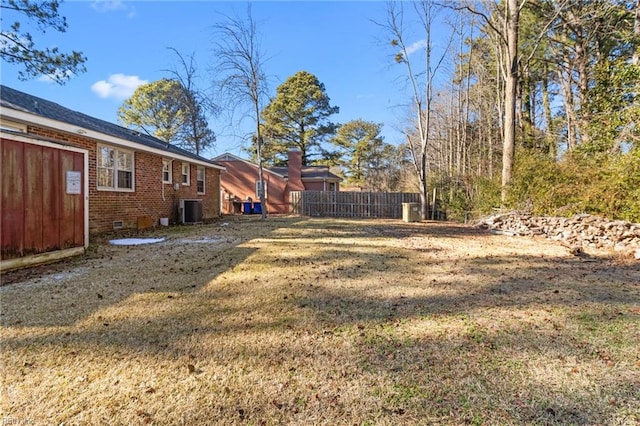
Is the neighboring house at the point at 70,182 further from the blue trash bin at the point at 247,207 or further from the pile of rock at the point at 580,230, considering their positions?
the pile of rock at the point at 580,230

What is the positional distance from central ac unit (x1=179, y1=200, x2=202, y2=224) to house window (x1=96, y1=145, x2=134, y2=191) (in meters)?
2.81

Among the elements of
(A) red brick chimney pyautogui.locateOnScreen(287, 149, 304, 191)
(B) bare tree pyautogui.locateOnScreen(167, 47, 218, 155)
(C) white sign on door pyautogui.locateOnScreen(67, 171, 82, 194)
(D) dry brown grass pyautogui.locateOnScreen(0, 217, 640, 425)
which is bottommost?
(D) dry brown grass pyautogui.locateOnScreen(0, 217, 640, 425)

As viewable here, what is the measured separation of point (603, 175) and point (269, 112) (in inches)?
1001

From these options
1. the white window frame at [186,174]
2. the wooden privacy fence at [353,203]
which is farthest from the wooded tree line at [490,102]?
the white window frame at [186,174]

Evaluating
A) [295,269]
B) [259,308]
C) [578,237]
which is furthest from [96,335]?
[578,237]

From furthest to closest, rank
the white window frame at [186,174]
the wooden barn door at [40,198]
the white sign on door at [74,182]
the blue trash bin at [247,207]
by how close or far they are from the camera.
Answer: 1. the blue trash bin at [247,207]
2. the white window frame at [186,174]
3. the white sign on door at [74,182]
4. the wooden barn door at [40,198]

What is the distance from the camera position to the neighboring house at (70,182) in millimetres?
4859

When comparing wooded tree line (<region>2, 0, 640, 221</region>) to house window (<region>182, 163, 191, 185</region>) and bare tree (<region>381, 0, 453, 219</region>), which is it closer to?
bare tree (<region>381, 0, 453, 219</region>)

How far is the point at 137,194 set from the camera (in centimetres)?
1025

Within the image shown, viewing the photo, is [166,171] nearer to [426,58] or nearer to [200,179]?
[200,179]

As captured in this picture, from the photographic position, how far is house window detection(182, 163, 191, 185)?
44.3 ft

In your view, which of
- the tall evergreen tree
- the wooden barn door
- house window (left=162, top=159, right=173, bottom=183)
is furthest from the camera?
the tall evergreen tree

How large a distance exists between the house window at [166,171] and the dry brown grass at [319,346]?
7.26 m

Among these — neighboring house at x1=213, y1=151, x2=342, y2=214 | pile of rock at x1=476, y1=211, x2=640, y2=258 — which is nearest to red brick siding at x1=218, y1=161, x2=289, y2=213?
neighboring house at x1=213, y1=151, x2=342, y2=214
